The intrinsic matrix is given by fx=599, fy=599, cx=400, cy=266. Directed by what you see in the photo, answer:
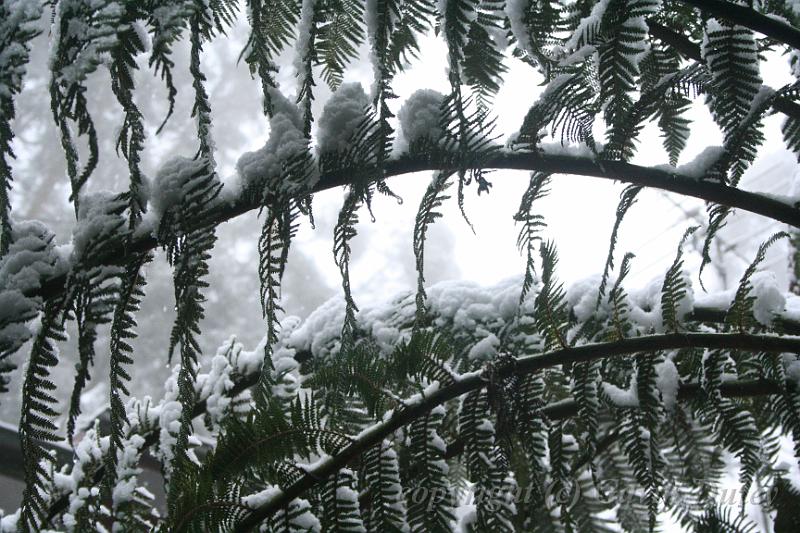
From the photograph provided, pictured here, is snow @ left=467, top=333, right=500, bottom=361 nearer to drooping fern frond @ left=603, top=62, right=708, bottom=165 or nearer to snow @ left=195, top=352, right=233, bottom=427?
drooping fern frond @ left=603, top=62, right=708, bottom=165

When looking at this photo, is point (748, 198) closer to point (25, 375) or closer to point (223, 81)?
point (25, 375)

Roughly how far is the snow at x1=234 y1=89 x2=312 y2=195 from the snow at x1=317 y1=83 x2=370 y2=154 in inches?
0.6

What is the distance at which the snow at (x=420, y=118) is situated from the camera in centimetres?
41

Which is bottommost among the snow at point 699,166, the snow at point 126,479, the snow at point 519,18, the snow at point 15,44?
the snow at point 126,479

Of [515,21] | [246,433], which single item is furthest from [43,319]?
[515,21]

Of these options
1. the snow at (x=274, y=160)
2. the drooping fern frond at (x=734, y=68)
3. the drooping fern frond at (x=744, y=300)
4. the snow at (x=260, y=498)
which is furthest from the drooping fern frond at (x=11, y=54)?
the drooping fern frond at (x=744, y=300)

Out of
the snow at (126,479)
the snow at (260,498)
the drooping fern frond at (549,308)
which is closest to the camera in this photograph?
the snow at (260,498)

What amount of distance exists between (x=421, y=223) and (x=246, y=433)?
21 cm

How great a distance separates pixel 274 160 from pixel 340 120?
0.06 m

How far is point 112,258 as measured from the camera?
1.24 feet

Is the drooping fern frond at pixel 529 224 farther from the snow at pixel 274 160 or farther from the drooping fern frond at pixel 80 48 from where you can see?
the drooping fern frond at pixel 80 48

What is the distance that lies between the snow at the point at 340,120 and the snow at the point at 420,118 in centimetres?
3

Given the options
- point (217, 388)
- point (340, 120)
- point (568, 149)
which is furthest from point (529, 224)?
point (217, 388)

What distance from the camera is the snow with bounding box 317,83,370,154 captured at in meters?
0.41
